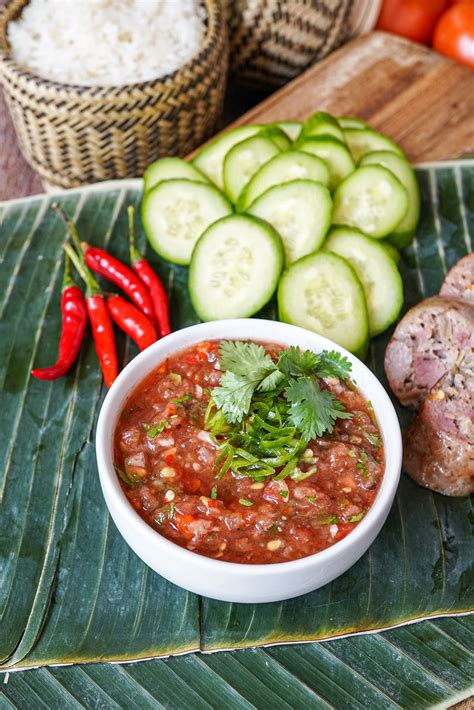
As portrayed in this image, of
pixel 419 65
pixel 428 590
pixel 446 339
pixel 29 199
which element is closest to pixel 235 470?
pixel 428 590

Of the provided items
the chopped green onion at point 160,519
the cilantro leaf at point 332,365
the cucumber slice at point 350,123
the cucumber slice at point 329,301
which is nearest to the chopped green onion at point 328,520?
the chopped green onion at point 160,519

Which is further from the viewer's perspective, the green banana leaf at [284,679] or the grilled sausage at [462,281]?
the grilled sausage at [462,281]

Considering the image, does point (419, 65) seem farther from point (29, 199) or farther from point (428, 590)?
point (428, 590)

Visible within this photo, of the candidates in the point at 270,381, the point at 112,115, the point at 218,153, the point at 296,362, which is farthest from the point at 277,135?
the point at 270,381

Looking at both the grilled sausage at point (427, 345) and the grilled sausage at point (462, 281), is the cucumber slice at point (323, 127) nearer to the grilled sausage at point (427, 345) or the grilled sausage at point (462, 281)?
the grilled sausage at point (462, 281)

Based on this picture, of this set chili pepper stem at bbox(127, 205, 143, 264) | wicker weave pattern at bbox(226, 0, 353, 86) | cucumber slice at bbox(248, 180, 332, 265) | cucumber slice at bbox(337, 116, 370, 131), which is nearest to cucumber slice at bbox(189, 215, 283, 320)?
cucumber slice at bbox(248, 180, 332, 265)

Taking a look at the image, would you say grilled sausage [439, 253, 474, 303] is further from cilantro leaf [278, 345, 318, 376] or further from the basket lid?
the basket lid
